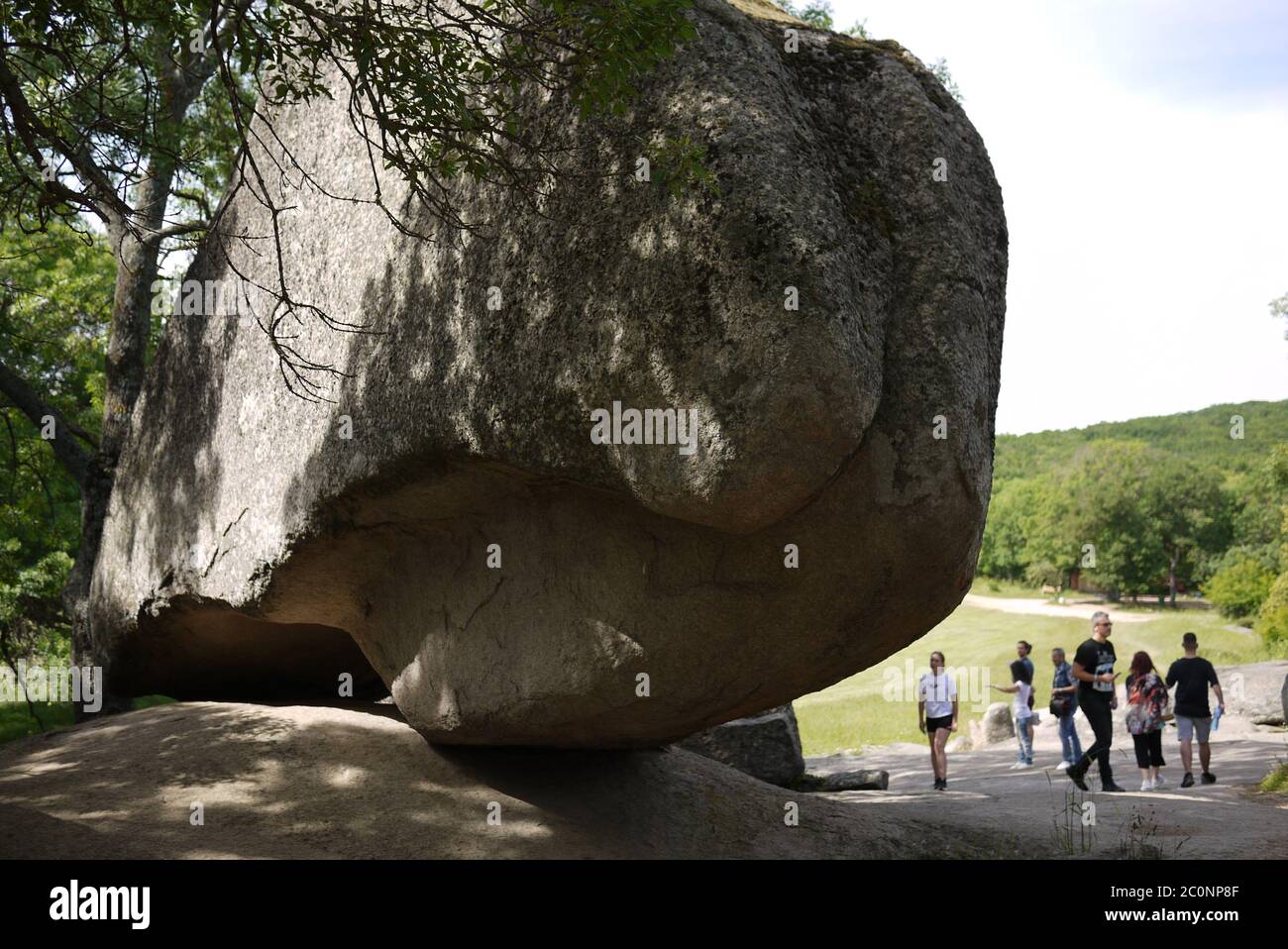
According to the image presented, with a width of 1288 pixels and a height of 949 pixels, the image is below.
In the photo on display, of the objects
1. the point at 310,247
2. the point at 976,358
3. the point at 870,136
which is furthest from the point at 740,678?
the point at 310,247

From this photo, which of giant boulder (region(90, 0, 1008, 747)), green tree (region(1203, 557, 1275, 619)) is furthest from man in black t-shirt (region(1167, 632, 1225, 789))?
green tree (region(1203, 557, 1275, 619))

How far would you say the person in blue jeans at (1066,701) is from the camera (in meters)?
12.4

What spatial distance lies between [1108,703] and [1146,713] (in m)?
0.84

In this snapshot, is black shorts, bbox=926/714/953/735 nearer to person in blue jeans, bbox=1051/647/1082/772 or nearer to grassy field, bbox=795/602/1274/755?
person in blue jeans, bbox=1051/647/1082/772

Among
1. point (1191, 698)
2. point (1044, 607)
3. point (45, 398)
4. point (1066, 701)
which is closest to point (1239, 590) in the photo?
point (1044, 607)

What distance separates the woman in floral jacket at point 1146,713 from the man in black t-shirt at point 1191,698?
0.90ft

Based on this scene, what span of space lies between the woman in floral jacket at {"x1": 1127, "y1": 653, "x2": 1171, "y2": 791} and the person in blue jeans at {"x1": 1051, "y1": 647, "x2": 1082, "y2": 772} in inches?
23.9

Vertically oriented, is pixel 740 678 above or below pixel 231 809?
above

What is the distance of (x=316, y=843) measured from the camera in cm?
658

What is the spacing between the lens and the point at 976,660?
137ft

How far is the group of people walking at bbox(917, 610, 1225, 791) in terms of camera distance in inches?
444

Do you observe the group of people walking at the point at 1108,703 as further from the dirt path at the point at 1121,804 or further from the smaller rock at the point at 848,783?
the smaller rock at the point at 848,783
